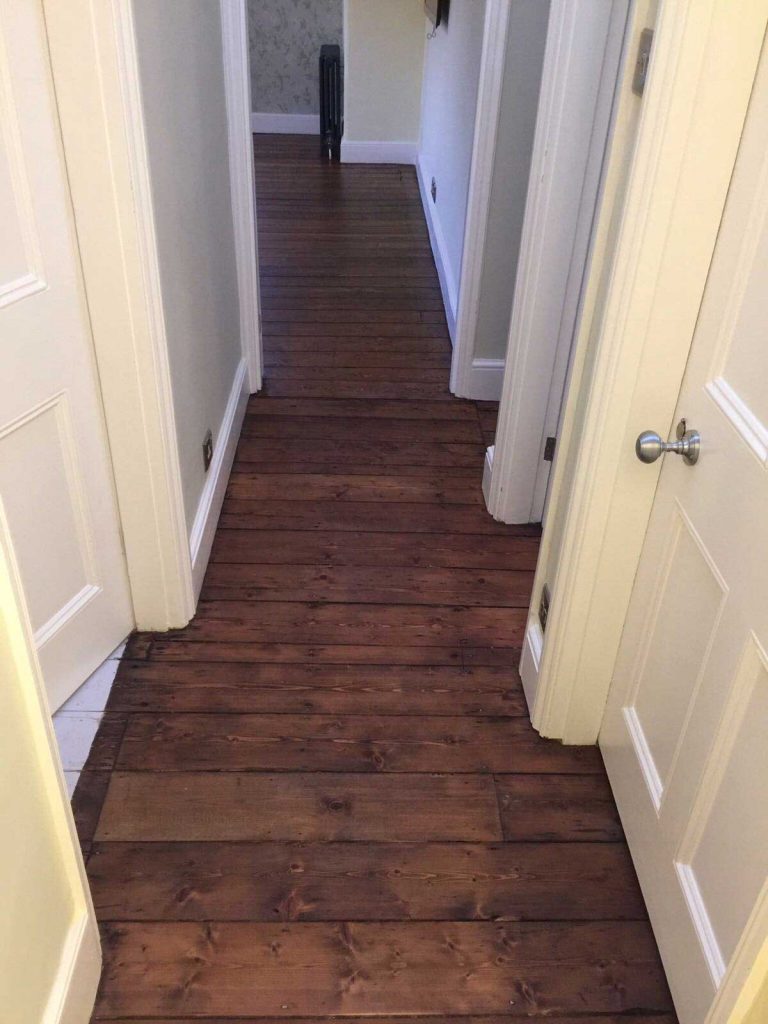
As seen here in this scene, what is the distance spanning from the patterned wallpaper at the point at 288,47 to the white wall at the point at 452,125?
1.53 metres

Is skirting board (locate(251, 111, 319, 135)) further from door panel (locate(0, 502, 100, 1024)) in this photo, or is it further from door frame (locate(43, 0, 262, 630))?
door panel (locate(0, 502, 100, 1024))

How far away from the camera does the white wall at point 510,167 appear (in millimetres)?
2533

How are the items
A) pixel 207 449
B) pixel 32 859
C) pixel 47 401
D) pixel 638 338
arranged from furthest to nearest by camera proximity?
pixel 207 449
pixel 47 401
pixel 638 338
pixel 32 859

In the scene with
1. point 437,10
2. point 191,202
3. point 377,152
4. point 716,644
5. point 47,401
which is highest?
point 437,10

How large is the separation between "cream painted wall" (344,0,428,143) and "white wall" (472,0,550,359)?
11.7ft

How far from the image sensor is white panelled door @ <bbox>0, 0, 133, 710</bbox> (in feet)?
4.80

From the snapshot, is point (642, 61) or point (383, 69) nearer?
point (642, 61)

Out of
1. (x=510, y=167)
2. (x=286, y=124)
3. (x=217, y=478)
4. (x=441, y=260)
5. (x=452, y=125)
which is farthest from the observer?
(x=286, y=124)

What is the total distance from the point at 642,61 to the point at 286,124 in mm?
6096

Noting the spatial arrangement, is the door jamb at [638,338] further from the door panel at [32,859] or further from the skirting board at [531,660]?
the door panel at [32,859]

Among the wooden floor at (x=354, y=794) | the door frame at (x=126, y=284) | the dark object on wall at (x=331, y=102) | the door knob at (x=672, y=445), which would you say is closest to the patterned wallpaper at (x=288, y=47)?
the dark object on wall at (x=331, y=102)

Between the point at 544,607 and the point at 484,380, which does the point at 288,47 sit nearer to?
the point at 484,380

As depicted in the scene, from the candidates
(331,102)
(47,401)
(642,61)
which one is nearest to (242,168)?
(47,401)

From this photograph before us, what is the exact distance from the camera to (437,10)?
4.68 m
